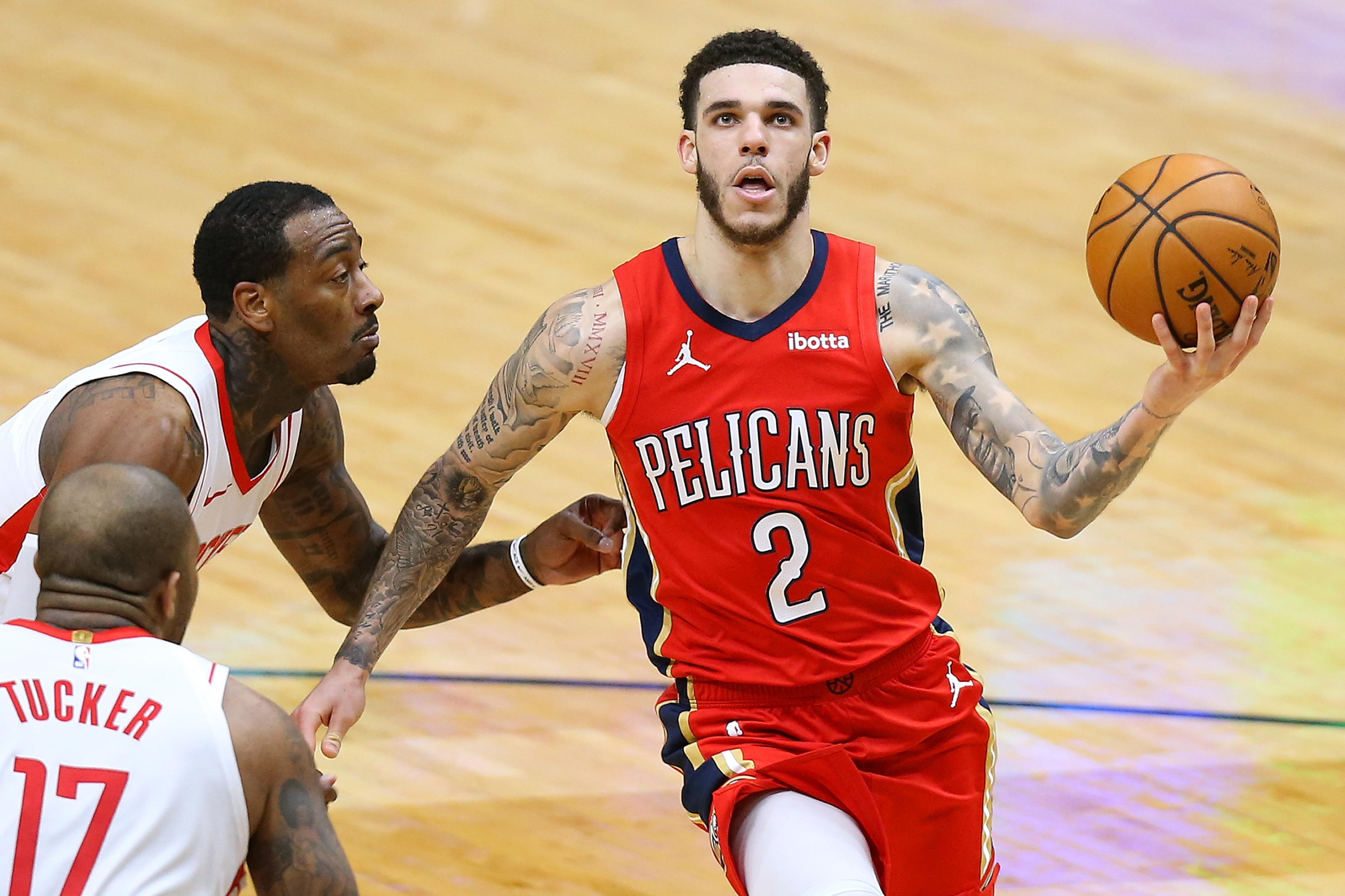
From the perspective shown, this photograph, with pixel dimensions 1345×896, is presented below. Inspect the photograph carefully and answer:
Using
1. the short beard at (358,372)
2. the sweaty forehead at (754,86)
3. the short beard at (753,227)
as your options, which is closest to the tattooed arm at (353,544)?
the short beard at (358,372)

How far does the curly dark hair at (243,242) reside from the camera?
420cm

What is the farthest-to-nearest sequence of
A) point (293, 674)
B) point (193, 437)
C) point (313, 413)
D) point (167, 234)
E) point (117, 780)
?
point (167, 234) < point (293, 674) < point (313, 413) < point (193, 437) < point (117, 780)

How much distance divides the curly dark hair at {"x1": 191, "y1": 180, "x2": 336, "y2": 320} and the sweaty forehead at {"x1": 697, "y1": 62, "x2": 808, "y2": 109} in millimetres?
1014

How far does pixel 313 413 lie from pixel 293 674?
1.75 metres

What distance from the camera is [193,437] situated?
391 centimetres

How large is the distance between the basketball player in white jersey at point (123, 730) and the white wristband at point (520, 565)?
1.86 m

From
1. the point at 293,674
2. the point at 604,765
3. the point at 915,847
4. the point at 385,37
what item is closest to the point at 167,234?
the point at 385,37

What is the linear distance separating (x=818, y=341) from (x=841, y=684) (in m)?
0.76

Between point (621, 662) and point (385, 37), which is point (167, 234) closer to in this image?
point (385, 37)

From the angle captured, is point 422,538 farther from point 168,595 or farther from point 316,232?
point 168,595

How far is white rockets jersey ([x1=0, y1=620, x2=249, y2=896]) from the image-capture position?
2732 millimetres

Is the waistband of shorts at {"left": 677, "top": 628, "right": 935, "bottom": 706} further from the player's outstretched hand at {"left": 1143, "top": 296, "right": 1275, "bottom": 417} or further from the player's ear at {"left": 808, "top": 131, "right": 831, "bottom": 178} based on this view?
the player's ear at {"left": 808, "top": 131, "right": 831, "bottom": 178}

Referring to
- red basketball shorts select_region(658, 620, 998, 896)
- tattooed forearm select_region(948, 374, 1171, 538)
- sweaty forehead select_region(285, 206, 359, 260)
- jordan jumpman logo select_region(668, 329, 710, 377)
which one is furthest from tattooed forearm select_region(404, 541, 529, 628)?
tattooed forearm select_region(948, 374, 1171, 538)

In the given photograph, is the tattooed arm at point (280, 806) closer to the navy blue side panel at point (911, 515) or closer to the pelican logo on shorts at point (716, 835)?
the pelican logo on shorts at point (716, 835)
